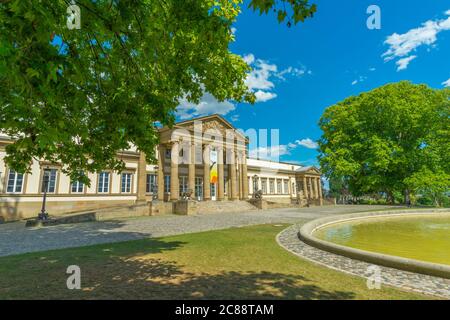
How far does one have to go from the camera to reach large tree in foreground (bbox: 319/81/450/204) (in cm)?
2569

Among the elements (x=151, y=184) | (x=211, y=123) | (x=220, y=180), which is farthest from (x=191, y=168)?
(x=211, y=123)

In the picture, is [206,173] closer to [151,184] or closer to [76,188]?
[151,184]

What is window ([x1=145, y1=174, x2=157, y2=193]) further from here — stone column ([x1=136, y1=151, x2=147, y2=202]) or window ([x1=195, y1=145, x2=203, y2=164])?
window ([x1=195, y1=145, x2=203, y2=164])

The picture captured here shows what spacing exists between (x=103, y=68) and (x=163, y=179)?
24.3 m

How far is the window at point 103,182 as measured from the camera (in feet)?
82.9

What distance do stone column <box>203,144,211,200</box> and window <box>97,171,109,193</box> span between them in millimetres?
11133

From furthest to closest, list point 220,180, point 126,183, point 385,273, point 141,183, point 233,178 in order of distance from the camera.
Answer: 1. point 233,178
2. point 220,180
3. point 126,183
4. point 141,183
5. point 385,273

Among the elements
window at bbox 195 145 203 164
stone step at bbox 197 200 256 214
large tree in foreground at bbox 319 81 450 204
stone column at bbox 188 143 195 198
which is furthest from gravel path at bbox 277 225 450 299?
window at bbox 195 145 203 164

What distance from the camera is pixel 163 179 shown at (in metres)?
29.1

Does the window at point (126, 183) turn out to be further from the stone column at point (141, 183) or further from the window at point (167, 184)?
the window at point (167, 184)

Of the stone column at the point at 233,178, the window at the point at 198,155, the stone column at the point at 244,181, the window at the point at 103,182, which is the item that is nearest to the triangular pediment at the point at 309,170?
the stone column at the point at 244,181

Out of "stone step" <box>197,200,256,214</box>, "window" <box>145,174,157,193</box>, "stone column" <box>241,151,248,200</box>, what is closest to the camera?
"stone step" <box>197,200,256,214</box>

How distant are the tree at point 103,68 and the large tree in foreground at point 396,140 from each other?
22.8 metres
